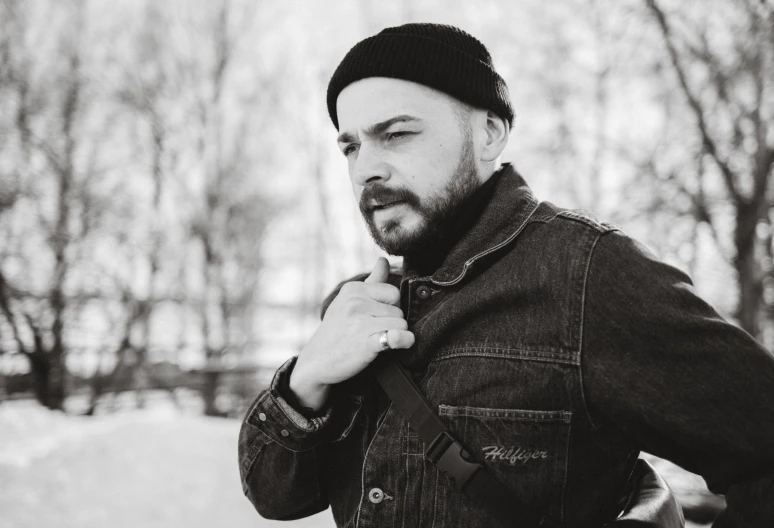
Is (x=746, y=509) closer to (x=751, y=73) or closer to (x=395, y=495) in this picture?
(x=395, y=495)

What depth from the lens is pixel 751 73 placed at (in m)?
7.01

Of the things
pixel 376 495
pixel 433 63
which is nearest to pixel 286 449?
pixel 376 495

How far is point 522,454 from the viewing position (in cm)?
131

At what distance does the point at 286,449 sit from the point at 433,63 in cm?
122

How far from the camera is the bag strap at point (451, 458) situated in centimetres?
127

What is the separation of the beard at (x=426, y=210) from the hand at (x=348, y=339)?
0.14 meters

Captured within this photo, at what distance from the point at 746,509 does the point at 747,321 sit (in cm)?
775

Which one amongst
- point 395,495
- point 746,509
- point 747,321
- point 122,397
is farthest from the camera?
point 122,397

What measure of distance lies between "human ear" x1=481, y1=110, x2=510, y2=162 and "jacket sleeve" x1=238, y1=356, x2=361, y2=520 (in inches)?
33.2

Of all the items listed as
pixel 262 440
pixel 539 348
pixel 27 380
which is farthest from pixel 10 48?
pixel 539 348

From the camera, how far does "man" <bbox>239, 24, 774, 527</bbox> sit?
117cm

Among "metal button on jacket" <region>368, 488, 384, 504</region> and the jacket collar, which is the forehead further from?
"metal button on jacket" <region>368, 488, 384, 504</region>

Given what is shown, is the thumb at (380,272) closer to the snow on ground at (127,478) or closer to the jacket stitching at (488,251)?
the jacket stitching at (488,251)

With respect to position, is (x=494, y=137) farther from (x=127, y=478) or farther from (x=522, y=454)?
(x=127, y=478)
